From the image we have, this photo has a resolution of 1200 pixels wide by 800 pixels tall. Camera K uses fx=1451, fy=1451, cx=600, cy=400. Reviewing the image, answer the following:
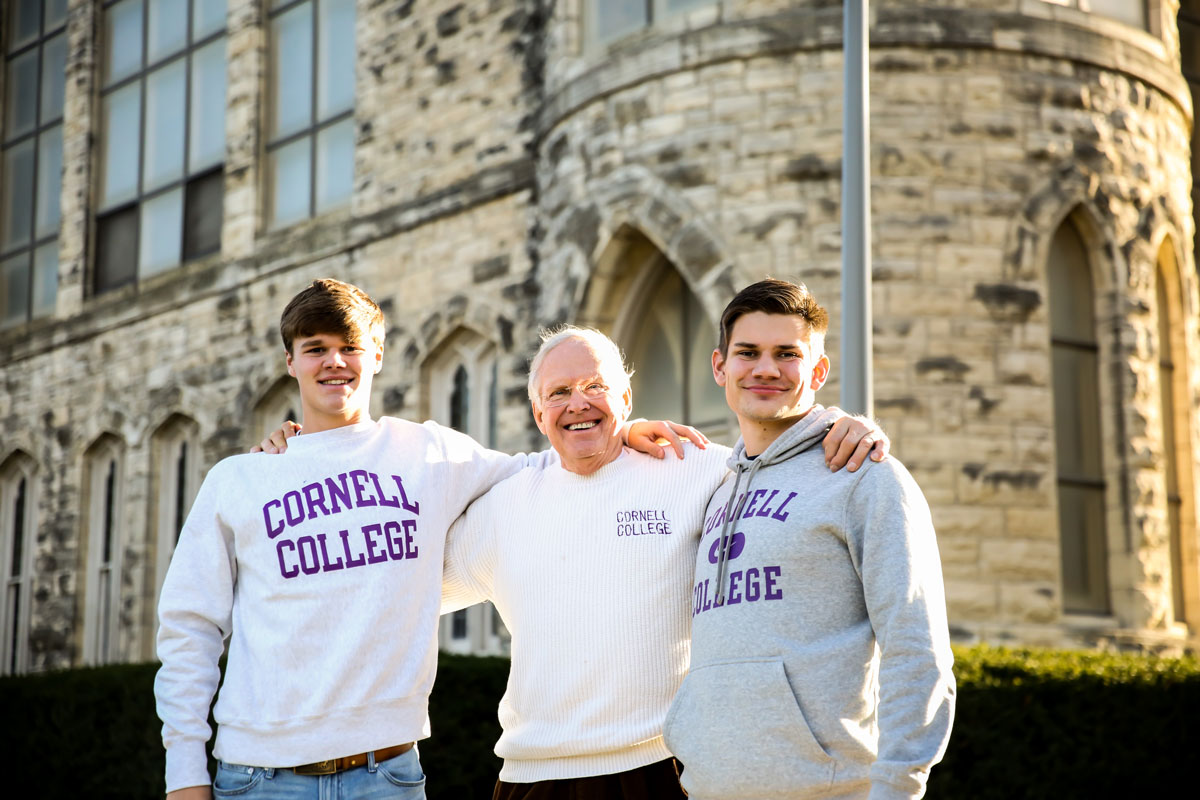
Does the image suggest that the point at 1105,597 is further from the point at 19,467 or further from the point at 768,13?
the point at 19,467

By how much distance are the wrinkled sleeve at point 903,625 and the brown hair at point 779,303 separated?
0.42 meters

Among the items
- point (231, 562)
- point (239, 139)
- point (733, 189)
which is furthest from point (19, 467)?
point (231, 562)

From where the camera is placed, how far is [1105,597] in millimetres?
9914

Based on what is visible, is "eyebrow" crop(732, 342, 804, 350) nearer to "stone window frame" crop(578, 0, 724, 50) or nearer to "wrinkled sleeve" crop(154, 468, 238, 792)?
"wrinkled sleeve" crop(154, 468, 238, 792)

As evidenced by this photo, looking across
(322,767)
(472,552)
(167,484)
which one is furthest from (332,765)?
(167,484)

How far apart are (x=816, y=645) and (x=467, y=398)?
9.46 meters

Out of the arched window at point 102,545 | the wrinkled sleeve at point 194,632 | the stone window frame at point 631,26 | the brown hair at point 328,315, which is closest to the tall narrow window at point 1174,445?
the stone window frame at point 631,26

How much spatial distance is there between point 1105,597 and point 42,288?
13.6m

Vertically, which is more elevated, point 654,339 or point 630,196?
point 630,196

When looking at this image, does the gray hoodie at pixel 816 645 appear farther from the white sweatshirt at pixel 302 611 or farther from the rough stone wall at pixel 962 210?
the rough stone wall at pixel 962 210

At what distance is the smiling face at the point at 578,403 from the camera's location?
363 centimetres

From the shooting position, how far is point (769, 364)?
10.8 feet

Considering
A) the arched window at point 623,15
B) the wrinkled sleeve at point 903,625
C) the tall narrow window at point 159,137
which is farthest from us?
the tall narrow window at point 159,137

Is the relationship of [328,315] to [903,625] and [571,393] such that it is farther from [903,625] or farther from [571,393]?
[903,625]
